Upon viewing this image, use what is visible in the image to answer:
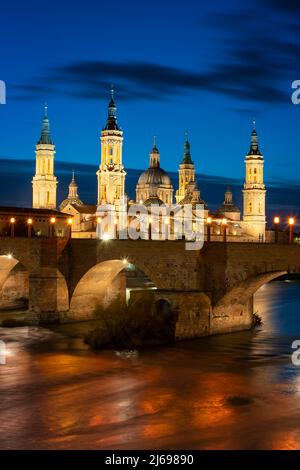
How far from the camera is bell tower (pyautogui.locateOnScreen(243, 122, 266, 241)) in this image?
308ft

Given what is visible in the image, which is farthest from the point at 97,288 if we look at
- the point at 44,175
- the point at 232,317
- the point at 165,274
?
the point at 44,175

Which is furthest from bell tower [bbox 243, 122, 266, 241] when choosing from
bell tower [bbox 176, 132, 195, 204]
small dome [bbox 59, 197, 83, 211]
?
small dome [bbox 59, 197, 83, 211]

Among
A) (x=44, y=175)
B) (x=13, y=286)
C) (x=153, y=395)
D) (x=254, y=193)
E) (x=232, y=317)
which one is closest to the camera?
(x=153, y=395)

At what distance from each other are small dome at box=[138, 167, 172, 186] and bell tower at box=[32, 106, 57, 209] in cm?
1311

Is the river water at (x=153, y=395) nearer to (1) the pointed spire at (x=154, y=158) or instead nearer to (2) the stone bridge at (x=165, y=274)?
(2) the stone bridge at (x=165, y=274)

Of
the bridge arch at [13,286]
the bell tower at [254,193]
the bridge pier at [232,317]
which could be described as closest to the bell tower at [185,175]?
the bell tower at [254,193]

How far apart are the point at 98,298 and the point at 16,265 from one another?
736 cm

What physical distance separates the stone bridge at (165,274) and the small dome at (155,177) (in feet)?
172

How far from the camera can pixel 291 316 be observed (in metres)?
42.3

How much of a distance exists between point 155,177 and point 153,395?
71.6 meters

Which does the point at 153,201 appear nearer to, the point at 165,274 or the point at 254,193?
the point at 254,193

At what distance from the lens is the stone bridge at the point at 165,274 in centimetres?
3019

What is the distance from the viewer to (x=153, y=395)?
899 inches

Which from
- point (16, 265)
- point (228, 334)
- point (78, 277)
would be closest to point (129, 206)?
point (16, 265)
